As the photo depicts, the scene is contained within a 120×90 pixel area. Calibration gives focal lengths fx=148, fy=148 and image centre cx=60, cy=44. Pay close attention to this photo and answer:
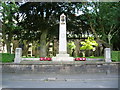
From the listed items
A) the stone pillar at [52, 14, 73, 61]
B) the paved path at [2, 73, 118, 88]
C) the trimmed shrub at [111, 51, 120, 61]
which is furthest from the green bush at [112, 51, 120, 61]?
the paved path at [2, 73, 118, 88]

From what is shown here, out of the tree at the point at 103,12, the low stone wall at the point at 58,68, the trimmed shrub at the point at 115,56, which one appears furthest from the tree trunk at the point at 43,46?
the trimmed shrub at the point at 115,56

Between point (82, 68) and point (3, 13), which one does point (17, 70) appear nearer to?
point (82, 68)

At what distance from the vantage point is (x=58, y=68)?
12.9 meters

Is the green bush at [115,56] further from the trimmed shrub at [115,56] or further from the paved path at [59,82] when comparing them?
the paved path at [59,82]

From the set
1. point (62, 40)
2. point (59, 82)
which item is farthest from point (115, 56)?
point (59, 82)

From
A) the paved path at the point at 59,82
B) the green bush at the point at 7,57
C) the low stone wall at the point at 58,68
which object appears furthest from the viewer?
the green bush at the point at 7,57

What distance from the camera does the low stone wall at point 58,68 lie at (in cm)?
1288

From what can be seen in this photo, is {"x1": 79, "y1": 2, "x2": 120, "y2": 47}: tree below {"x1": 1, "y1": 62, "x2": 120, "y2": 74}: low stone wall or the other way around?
the other way around

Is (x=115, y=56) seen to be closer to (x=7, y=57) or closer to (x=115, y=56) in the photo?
(x=115, y=56)

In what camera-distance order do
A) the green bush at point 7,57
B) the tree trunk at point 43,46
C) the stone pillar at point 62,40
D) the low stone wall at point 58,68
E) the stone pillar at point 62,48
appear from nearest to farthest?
the low stone wall at point 58,68 < the green bush at point 7,57 < the stone pillar at point 62,48 < the stone pillar at point 62,40 < the tree trunk at point 43,46

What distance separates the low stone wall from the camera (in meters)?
12.9

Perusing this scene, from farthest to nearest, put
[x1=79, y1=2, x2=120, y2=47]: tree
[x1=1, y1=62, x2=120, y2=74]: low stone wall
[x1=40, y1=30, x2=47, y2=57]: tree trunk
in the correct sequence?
[x1=40, y1=30, x2=47, y2=57]: tree trunk
[x1=79, y1=2, x2=120, y2=47]: tree
[x1=1, y1=62, x2=120, y2=74]: low stone wall

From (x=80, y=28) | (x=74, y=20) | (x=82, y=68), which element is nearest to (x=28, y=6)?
(x=74, y=20)

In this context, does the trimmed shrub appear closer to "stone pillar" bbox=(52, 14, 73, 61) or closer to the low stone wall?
the low stone wall
